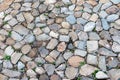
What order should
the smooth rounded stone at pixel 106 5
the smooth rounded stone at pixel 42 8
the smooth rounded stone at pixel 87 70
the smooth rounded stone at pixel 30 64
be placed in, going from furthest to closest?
the smooth rounded stone at pixel 42 8
the smooth rounded stone at pixel 106 5
the smooth rounded stone at pixel 30 64
the smooth rounded stone at pixel 87 70

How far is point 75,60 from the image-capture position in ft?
15.2

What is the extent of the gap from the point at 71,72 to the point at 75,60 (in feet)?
0.74

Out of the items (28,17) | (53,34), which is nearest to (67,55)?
(53,34)

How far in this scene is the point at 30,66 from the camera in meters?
4.67

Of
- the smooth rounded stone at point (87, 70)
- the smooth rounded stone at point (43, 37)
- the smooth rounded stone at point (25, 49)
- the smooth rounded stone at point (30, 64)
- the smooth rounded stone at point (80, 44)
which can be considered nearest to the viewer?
the smooth rounded stone at point (87, 70)

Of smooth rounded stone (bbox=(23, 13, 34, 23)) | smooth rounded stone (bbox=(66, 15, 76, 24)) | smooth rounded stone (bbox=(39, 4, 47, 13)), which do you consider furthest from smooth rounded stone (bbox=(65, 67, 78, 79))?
smooth rounded stone (bbox=(39, 4, 47, 13))

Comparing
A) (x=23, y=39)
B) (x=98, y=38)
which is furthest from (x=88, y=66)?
(x=23, y=39)

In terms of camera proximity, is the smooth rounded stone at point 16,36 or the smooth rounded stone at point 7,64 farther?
the smooth rounded stone at point 16,36

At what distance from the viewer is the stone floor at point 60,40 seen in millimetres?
4547

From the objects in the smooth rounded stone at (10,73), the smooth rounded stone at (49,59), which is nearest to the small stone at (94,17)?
the smooth rounded stone at (49,59)

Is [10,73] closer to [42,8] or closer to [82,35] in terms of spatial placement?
[82,35]

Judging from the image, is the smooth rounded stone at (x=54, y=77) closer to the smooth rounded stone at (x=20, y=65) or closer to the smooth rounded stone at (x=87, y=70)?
the smooth rounded stone at (x=87, y=70)

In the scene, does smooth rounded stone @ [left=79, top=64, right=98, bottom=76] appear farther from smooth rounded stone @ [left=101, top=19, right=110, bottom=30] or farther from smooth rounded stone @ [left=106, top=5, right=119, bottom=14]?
smooth rounded stone @ [left=106, top=5, right=119, bottom=14]

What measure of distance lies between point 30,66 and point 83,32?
1.02 metres
